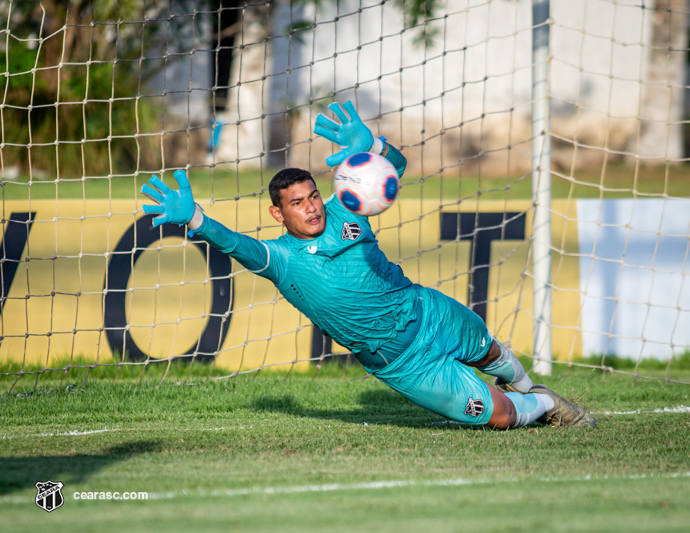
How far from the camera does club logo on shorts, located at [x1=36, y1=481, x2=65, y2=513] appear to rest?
8.89ft

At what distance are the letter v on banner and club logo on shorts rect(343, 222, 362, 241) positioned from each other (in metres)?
3.41

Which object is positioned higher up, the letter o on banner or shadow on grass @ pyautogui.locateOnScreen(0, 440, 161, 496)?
the letter o on banner

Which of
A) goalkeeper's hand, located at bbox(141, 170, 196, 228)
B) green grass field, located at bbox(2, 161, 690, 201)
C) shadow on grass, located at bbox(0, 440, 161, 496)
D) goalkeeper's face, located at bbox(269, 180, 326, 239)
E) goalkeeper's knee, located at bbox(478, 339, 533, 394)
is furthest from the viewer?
green grass field, located at bbox(2, 161, 690, 201)

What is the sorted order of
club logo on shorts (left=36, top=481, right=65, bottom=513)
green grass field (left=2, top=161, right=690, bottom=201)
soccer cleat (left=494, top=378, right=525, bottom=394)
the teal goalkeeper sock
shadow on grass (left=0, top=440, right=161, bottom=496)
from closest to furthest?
club logo on shorts (left=36, top=481, right=65, bottom=513), shadow on grass (left=0, top=440, right=161, bottom=496), the teal goalkeeper sock, soccer cleat (left=494, top=378, right=525, bottom=394), green grass field (left=2, top=161, right=690, bottom=201)

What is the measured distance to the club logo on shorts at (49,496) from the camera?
271 centimetres

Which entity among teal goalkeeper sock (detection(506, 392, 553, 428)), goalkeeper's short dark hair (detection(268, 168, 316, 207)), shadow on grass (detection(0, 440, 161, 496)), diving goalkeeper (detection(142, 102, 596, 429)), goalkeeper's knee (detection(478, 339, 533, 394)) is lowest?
shadow on grass (detection(0, 440, 161, 496))

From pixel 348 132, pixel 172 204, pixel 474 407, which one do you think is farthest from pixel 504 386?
pixel 172 204

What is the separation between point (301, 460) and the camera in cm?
349

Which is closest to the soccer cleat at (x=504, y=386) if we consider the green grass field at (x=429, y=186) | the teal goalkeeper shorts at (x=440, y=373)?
the teal goalkeeper shorts at (x=440, y=373)

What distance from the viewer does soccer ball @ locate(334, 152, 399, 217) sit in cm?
354

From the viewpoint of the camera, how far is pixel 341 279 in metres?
3.84

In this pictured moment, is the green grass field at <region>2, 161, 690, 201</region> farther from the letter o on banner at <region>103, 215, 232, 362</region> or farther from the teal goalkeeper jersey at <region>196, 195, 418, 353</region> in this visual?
the teal goalkeeper jersey at <region>196, 195, 418, 353</region>

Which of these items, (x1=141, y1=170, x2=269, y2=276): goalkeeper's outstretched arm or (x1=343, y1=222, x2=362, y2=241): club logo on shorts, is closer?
(x1=141, y1=170, x2=269, y2=276): goalkeeper's outstretched arm

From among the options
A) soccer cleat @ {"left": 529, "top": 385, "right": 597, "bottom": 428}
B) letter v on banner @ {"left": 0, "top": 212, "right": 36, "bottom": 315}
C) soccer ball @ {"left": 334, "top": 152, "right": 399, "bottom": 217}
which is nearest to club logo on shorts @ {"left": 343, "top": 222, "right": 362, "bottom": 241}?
soccer ball @ {"left": 334, "top": 152, "right": 399, "bottom": 217}
